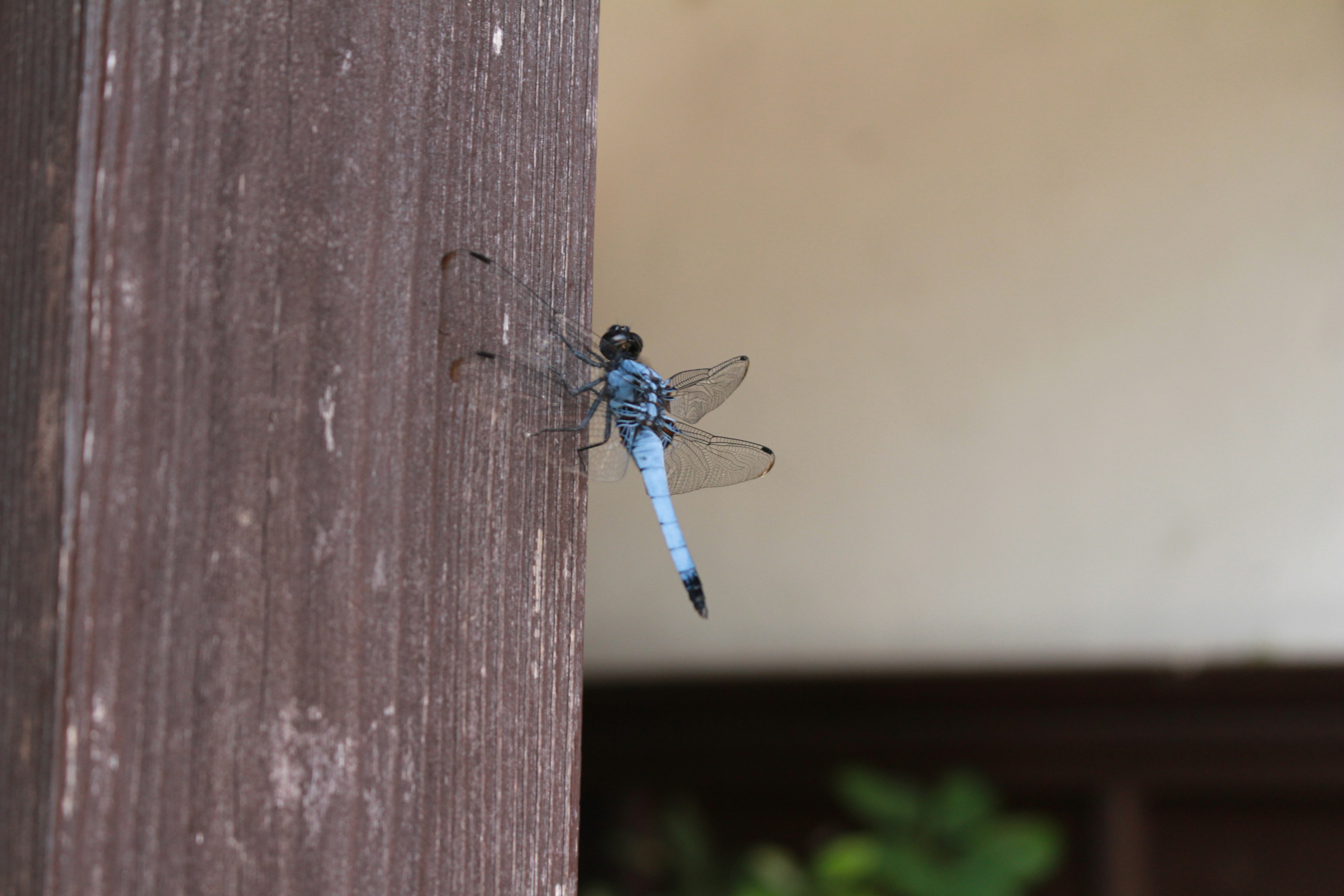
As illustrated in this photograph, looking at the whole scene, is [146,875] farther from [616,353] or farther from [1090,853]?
[1090,853]

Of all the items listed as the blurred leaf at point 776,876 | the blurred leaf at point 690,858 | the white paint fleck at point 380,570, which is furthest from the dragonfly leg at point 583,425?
the blurred leaf at point 690,858

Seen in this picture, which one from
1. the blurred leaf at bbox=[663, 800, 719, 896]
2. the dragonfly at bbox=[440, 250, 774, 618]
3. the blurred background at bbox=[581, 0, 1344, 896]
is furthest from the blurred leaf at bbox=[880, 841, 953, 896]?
the dragonfly at bbox=[440, 250, 774, 618]

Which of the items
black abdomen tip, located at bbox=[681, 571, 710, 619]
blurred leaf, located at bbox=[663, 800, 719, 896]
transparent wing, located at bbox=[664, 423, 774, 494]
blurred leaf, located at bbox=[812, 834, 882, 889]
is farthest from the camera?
blurred leaf, located at bbox=[663, 800, 719, 896]

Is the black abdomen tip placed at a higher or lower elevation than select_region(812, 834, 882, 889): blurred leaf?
higher

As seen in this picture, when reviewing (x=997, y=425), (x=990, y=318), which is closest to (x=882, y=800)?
(x=997, y=425)

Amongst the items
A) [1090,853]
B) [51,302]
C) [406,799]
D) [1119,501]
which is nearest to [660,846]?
[1090,853]

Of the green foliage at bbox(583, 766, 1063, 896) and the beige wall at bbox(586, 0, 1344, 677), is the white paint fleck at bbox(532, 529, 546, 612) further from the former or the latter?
the beige wall at bbox(586, 0, 1344, 677)
